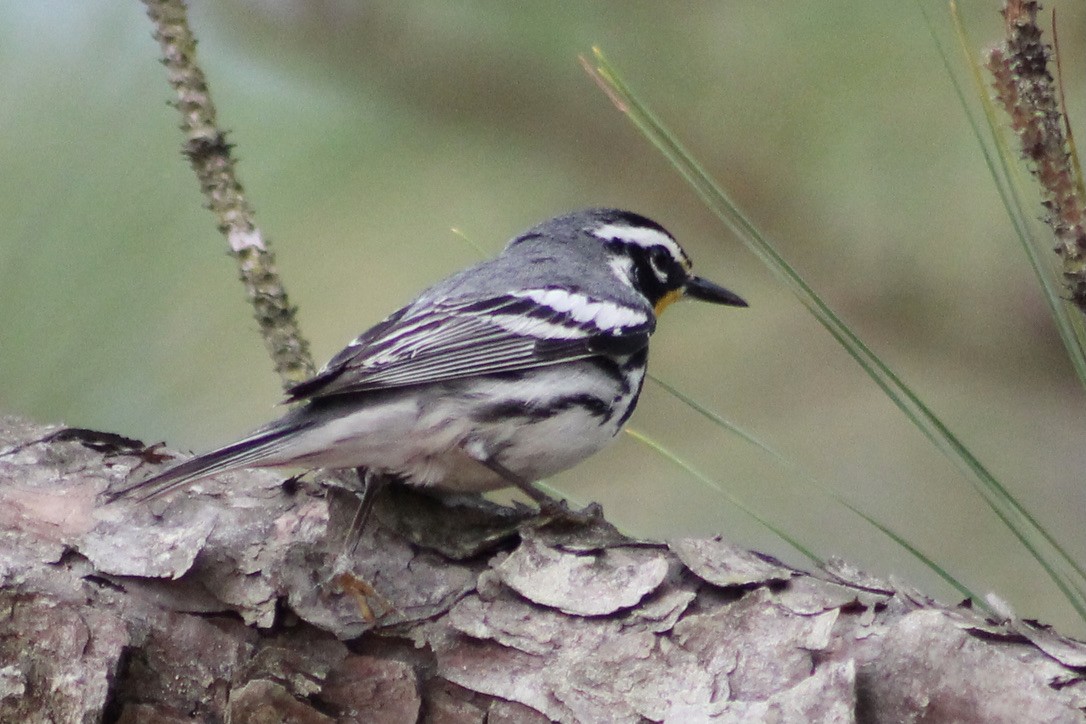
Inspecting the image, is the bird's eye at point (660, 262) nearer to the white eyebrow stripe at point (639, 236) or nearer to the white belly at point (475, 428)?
the white eyebrow stripe at point (639, 236)

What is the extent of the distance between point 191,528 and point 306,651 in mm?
233

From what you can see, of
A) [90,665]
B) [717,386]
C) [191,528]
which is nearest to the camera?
[90,665]

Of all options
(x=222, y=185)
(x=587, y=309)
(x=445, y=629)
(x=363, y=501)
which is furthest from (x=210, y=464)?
(x=587, y=309)

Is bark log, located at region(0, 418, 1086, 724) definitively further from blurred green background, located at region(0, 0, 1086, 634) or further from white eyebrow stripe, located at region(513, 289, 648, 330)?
white eyebrow stripe, located at region(513, 289, 648, 330)

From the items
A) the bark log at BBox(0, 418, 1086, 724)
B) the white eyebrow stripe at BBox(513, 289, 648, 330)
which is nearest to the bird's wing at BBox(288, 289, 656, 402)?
the white eyebrow stripe at BBox(513, 289, 648, 330)

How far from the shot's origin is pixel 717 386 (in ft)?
6.29

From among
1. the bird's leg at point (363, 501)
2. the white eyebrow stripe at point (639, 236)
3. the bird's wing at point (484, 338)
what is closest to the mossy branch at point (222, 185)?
the bird's wing at point (484, 338)

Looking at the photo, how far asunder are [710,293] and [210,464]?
3.16ft

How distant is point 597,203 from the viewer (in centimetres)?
192

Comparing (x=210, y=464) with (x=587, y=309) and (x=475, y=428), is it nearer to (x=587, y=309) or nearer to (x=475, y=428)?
(x=475, y=428)

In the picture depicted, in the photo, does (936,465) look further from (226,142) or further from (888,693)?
(226,142)

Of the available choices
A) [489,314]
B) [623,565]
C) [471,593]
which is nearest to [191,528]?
[471,593]

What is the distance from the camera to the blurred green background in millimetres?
1673

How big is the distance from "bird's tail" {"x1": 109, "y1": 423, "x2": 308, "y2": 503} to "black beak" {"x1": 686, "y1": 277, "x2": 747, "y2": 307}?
0.82 meters
